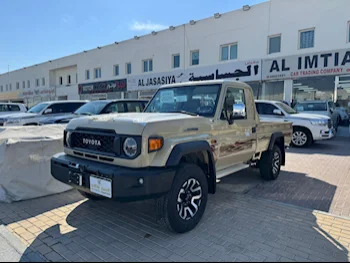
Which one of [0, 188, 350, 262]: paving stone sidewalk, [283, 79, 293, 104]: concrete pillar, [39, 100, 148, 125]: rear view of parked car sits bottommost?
[0, 188, 350, 262]: paving stone sidewalk

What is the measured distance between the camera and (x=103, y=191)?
10.3 ft

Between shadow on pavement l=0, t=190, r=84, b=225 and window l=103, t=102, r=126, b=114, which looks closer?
shadow on pavement l=0, t=190, r=84, b=225

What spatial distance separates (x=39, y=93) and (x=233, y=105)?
37121 mm

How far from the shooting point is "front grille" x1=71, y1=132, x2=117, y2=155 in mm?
3379

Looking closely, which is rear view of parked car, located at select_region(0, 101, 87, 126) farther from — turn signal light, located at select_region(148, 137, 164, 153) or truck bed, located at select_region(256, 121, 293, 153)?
turn signal light, located at select_region(148, 137, 164, 153)

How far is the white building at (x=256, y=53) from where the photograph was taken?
14.1 metres

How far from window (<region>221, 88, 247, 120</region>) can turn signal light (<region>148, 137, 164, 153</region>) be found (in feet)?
4.52

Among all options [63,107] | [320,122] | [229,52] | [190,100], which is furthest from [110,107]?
[229,52]

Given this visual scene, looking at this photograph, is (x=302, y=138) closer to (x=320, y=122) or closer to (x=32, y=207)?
(x=320, y=122)

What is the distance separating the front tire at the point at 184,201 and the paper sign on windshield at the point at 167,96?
154cm

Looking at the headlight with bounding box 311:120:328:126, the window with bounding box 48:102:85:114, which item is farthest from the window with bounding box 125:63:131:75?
the headlight with bounding box 311:120:328:126

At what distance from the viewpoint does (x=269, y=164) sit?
5.84 metres

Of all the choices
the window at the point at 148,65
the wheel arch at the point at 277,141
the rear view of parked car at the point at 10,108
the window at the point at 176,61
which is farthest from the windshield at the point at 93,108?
the window at the point at 148,65

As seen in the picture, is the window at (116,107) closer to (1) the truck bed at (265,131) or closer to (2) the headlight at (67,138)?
(2) the headlight at (67,138)
